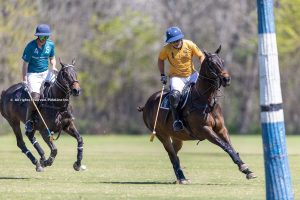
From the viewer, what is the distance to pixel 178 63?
1872cm

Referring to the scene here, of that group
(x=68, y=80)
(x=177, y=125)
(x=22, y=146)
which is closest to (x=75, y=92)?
(x=68, y=80)

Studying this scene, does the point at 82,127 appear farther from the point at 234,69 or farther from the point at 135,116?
the point at 234,69

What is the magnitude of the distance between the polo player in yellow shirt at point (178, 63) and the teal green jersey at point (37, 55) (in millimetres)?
3288

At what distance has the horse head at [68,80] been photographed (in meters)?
19.8

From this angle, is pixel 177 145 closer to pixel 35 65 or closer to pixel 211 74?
pixel 211 74

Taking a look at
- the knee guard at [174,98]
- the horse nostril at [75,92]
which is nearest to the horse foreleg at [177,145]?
Result: the knee guard at [174,98]

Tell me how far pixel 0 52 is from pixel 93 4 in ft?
36.9

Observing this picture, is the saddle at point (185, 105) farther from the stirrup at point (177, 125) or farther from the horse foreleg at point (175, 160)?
the horse foreleg at point (175, 160)

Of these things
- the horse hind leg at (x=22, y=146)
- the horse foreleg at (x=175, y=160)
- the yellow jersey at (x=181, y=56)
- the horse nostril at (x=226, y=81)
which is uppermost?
the yellow jersey at (x=181, y=56)

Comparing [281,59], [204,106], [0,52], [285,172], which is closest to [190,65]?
[204,106]

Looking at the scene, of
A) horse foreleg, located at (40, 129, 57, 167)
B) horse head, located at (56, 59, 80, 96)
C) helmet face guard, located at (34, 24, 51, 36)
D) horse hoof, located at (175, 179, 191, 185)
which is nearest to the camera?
horse hoof, located at (175, 179, 191, 185)

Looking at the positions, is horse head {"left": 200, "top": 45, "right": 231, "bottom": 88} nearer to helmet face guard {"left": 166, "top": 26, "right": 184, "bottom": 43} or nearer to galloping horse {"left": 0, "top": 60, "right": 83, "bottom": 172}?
helmet face guard {"left": 166, "top": 26, "right": 184, "bottom": 43}

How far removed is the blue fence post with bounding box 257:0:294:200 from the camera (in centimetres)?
1154

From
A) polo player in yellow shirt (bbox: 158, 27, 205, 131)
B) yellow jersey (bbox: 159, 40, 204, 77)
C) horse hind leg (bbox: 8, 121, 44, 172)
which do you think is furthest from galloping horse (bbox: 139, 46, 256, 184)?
horse hind leg (bbox: 8, 121, 44, 172)
